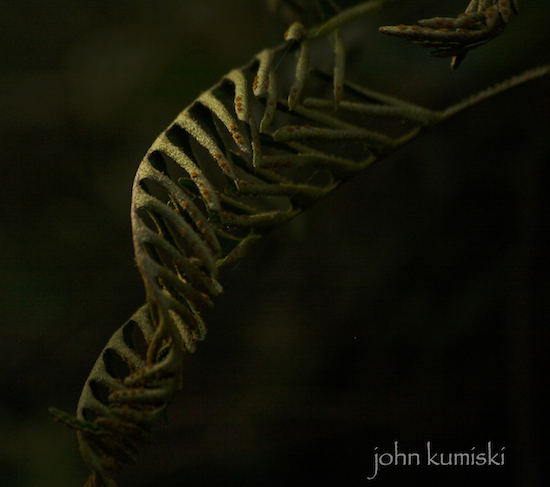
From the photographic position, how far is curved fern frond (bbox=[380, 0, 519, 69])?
1.98ft

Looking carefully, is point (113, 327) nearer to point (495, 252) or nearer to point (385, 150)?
point (385, 150)

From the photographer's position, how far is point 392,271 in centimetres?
112

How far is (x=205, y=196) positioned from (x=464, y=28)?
15.1 inches

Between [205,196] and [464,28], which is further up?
[464,28]

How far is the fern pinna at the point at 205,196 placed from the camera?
1.76 ft

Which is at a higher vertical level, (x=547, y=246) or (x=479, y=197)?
(x=479, y=197)

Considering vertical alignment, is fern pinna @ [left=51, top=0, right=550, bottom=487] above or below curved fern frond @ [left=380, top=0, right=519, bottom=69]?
below

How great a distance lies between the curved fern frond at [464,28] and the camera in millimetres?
605

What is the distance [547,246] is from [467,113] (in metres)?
0.34

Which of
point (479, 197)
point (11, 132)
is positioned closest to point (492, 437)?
point (479, 197)

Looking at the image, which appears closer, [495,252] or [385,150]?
[385,150]

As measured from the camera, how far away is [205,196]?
57cm

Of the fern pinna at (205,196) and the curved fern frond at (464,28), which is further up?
the curved fern frond at (464,28)

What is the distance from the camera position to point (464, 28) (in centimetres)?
62
